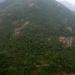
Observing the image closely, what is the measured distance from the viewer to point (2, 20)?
Result: 58.4 metres

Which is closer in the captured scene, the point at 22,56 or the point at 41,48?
the point at 22,56

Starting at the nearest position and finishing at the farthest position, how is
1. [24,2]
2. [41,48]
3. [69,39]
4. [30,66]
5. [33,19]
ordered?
[30,66]
[41,48]
[69,39]
[33,19]
[24,2]

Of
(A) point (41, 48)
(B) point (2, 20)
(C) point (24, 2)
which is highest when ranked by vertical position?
(C) point (24, 2)

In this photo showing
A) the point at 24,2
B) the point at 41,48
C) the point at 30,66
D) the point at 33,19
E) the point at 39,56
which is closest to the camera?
the point at 30,66

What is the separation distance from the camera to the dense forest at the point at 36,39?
121 ft

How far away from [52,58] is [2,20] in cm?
2415

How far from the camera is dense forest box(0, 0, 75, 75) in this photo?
3675 centimetres

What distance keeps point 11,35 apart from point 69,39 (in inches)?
490

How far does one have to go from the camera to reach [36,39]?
4662 centimetres

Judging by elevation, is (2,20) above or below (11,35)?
above

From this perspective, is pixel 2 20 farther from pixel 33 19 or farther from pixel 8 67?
pixel 8 67

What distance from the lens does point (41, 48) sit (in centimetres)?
4294

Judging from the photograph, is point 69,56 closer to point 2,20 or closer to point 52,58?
point 52,58

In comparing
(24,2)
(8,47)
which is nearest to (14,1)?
(24,2)
